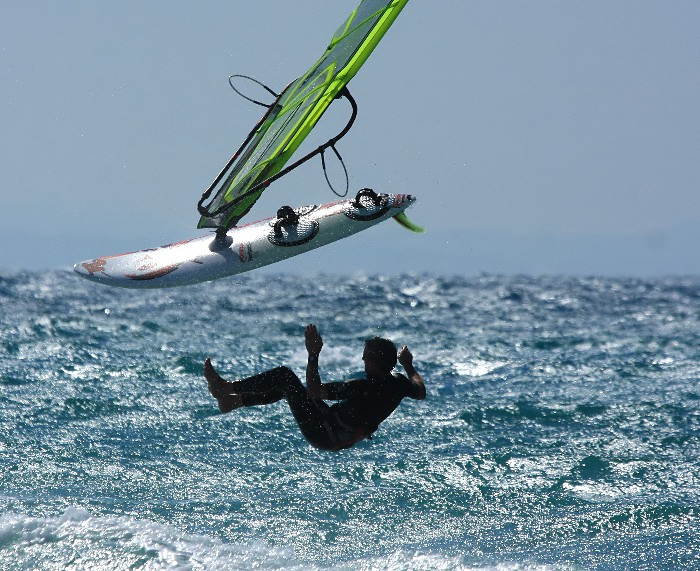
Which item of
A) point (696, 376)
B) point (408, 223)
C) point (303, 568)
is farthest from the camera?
point (696, 376)

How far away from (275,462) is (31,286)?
28212 millimetres

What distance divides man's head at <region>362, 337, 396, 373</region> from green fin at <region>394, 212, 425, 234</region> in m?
1.89

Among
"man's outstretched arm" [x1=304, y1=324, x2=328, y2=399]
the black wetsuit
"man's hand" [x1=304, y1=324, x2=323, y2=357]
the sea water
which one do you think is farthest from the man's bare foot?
the sea water

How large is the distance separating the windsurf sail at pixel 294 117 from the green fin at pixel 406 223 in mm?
1028

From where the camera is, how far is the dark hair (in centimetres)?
668

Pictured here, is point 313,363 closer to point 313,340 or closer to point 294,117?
point 313,340

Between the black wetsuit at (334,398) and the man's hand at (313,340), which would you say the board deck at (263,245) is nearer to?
the black wetsuit at (334,398)

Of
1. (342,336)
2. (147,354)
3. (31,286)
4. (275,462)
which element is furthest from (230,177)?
(31,286)

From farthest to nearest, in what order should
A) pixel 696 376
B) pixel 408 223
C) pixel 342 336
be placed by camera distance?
pixel 342 336 → pixel 696 376 → pixel 408 223

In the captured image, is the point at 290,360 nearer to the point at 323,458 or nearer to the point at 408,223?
the point at 323,458

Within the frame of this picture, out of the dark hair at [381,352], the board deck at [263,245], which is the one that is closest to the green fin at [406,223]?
the board deck at [263,245]

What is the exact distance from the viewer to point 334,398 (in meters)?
6.77

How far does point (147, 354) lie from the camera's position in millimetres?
16219

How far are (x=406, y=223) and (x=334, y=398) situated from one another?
7.58 ft
